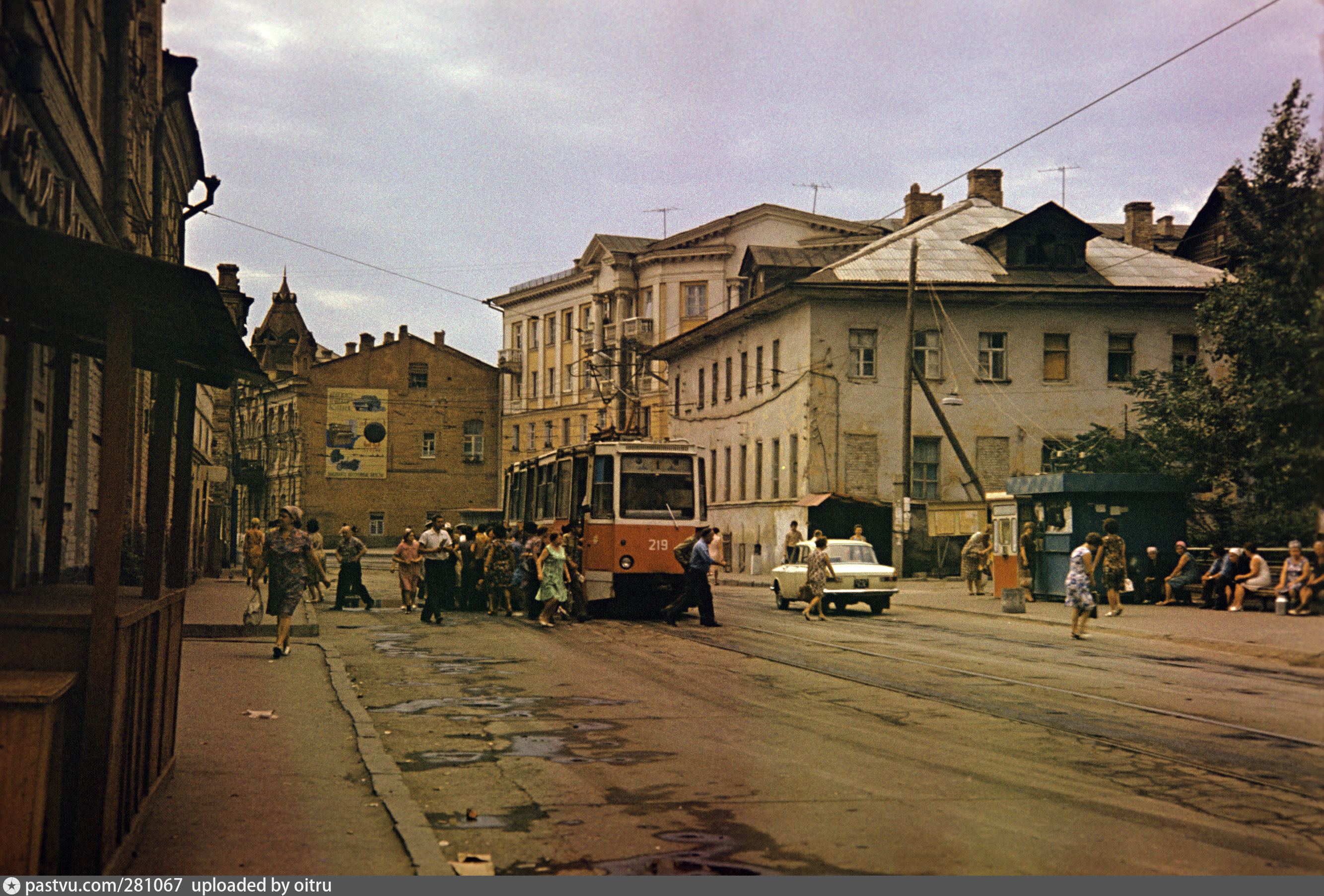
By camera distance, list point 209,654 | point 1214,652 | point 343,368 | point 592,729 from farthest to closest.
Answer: point 343,368 → point 1214,652 → point 209,654 → point 592,729

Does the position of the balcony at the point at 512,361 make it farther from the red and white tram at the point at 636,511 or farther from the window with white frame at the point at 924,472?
the red and white tram at the point at 636,511

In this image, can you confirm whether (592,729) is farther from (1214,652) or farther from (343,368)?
(343,368)

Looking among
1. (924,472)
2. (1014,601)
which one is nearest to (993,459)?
(924,472)

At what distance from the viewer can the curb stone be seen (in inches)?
252

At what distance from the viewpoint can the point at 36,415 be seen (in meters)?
12.6

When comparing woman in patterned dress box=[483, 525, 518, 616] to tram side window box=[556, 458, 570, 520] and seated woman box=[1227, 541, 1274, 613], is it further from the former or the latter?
seated woman box=[1227, 541, 1274, 613]

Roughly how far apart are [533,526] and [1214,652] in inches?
498

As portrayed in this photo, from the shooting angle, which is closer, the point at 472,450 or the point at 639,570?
the point at 639,570

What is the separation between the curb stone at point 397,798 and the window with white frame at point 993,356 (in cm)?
3723

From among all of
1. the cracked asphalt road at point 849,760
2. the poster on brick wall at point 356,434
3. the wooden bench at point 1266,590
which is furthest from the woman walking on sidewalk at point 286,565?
the poster on brick wall at point 356,434

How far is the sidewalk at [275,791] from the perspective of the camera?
21.0 feet

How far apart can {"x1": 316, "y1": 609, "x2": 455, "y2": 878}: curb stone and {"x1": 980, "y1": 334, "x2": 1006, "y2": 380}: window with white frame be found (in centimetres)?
3723

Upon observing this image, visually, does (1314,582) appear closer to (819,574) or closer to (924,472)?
(819,574)

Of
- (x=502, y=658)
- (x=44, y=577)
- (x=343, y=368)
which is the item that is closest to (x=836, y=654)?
(x=502, y=658)
